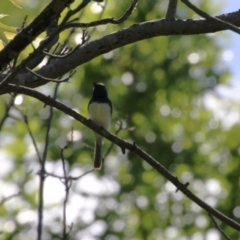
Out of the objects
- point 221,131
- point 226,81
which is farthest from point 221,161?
point 226,81

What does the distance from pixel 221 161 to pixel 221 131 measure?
21.4 inches

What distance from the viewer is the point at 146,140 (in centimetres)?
1313

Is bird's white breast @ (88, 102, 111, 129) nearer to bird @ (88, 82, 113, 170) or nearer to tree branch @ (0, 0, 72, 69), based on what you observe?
bird @ (88, 82, 113, 170)

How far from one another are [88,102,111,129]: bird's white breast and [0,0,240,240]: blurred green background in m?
3.86

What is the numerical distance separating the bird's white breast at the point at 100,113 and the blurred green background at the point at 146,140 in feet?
12.7

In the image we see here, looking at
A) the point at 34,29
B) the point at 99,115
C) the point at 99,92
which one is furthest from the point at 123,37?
the point at 99,92

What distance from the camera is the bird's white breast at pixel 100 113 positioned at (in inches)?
279

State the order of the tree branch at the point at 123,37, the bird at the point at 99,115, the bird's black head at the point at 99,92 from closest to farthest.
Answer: the tree branch at the point at 123,37 < the bird at the point at 99,115 < the bird's black head at the point at 99,92

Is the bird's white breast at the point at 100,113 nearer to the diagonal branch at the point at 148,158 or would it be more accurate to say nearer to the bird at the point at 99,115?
the bird at the point at 99,115

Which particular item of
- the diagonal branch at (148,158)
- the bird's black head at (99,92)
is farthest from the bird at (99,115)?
the diagonal branch at (148,158)

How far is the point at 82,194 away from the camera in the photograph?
40.9 feet

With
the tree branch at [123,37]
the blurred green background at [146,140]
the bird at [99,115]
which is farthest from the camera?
the blurred green background at [146,140]

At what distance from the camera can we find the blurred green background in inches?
475

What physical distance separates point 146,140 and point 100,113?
19.9ft
